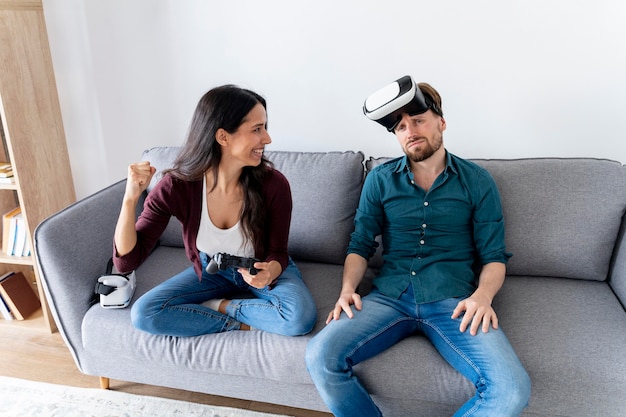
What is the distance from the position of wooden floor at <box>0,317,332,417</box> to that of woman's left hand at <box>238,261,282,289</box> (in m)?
0.48

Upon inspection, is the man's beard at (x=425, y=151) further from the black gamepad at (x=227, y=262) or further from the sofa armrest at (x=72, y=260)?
the sofa armrest at (x=72, y=260)

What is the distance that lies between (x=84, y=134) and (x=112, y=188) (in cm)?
67

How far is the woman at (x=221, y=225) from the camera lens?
1519 mm

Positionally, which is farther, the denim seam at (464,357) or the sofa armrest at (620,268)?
the sofa armrest at (620,268)

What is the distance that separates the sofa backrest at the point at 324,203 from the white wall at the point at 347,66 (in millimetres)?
300

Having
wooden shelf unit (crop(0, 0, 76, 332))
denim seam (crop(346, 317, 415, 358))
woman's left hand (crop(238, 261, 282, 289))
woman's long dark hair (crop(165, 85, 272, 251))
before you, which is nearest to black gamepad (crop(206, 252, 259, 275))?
woman's left hand (crop(238, 261, 282, 289))

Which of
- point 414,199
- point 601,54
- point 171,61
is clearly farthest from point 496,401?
point 171,61

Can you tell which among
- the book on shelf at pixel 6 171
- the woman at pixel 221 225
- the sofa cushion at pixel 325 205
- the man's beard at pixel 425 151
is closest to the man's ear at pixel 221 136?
the woman at pixel 221 225

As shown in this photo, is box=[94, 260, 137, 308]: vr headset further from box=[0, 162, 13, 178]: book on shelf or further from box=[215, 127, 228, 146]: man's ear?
box=[0, 162, 13, 178]: book on shelf

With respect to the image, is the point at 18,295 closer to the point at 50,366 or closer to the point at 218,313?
the point at 50,366

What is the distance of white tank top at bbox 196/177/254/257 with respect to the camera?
63.8 inches

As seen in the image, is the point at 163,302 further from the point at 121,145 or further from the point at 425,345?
the point at 121,145

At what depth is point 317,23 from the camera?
2.04 m

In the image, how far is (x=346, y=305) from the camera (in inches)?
58.6
